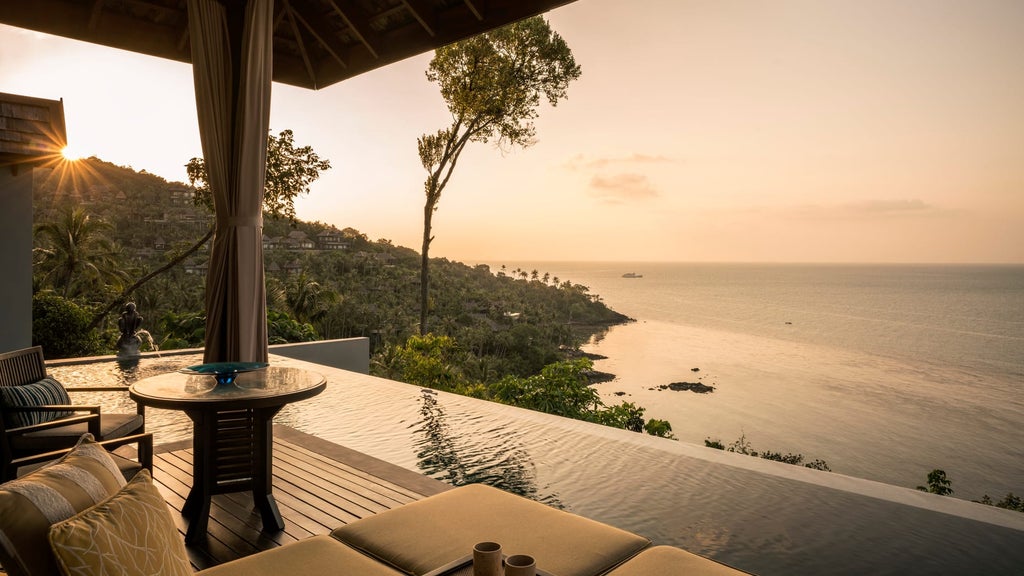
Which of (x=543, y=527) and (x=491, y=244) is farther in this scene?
(x=491, y=244)

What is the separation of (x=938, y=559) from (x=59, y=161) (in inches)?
332

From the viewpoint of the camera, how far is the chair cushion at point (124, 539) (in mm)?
1040

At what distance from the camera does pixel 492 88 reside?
39.0 feet

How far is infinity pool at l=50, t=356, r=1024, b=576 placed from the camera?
2.77 m

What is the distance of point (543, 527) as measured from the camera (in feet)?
5.93

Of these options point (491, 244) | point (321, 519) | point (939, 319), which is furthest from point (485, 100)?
point (939, 319)

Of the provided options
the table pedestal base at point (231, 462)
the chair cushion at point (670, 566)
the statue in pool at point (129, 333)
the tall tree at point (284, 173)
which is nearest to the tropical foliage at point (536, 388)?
the tall tree at point (284, 173)

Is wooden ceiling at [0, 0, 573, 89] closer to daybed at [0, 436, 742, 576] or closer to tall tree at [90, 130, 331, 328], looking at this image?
daybed at [0, 436, 742, 576]

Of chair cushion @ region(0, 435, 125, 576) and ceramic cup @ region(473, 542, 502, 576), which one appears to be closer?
chair cushion @ region(0, 435, 125, 576)

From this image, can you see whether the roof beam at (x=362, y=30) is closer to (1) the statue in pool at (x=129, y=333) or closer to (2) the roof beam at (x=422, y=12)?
(2) the roof beam at (x=422, y=12)

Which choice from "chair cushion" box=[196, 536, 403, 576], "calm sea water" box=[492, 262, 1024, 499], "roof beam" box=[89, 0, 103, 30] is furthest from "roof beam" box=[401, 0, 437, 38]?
"calm sea water" box=[492, 262, 1024, 499]

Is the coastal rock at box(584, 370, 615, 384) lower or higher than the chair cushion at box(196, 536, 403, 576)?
lower

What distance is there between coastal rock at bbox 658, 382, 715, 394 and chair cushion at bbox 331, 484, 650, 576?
22.8 meters

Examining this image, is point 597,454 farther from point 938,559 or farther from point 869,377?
point 869,377
